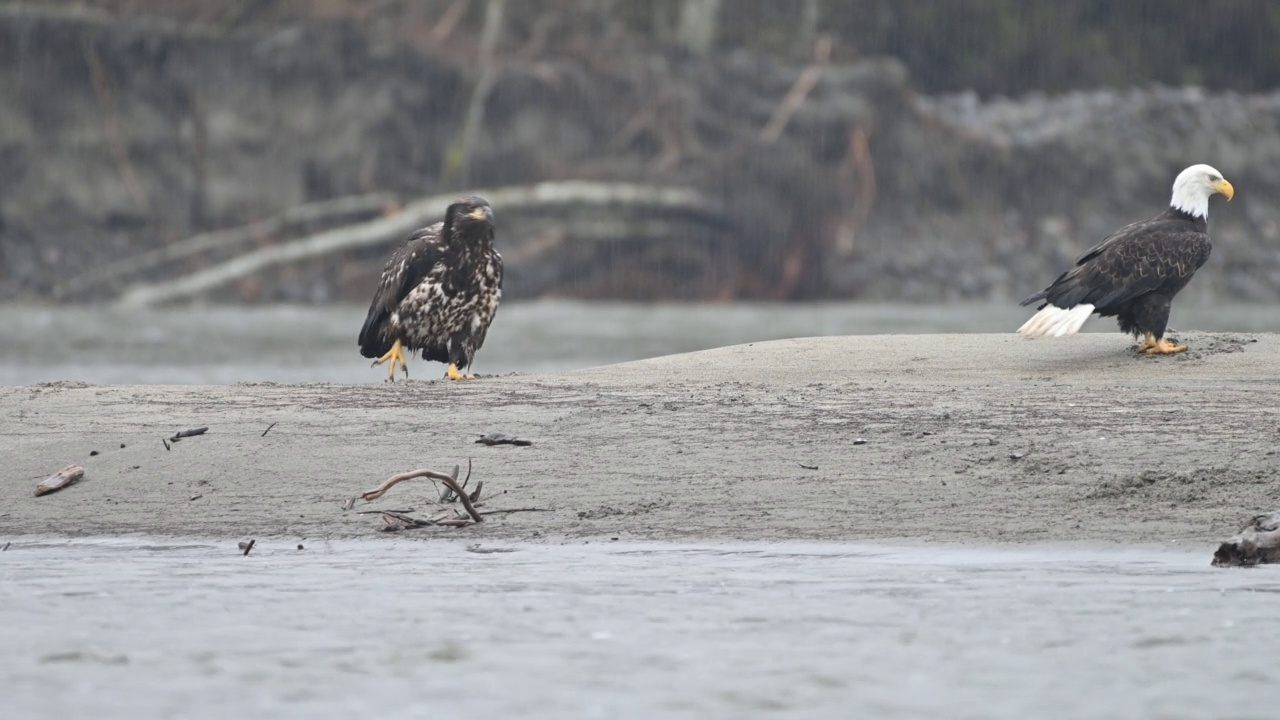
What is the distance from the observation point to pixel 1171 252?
997 centimetres

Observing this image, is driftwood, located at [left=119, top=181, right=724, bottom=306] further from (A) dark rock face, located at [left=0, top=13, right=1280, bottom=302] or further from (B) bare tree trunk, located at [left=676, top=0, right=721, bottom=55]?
(B) bare tree trunk, located at [left=676, top=0, right=721, bottom=55]

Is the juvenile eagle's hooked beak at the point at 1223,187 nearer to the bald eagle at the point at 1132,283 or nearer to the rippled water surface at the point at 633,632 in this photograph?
the bald eagle at the point at 1132,283

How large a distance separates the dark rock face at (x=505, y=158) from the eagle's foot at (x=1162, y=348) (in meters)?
20.9

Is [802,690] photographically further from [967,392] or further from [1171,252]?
[1171,252]

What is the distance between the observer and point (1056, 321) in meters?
9.91

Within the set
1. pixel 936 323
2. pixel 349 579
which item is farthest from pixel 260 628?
pixel 936 323

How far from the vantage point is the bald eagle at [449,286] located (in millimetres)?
10781

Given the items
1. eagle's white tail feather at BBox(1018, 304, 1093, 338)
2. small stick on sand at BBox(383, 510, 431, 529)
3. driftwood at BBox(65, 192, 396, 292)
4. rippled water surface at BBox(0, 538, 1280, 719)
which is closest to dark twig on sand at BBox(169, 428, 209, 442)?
rippled water surface at BBox(0, 538, 1280, 719)

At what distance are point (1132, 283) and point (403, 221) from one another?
22.0m

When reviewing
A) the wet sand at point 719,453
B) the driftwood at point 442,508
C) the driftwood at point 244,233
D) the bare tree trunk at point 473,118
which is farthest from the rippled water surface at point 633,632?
the bare tree trunk at point 473,118

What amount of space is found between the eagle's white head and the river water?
6.81 metres

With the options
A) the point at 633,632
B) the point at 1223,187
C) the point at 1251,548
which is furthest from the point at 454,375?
the point at 1251,548

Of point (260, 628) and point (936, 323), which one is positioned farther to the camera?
point (936, 323)

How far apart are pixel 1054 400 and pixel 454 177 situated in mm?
23684
